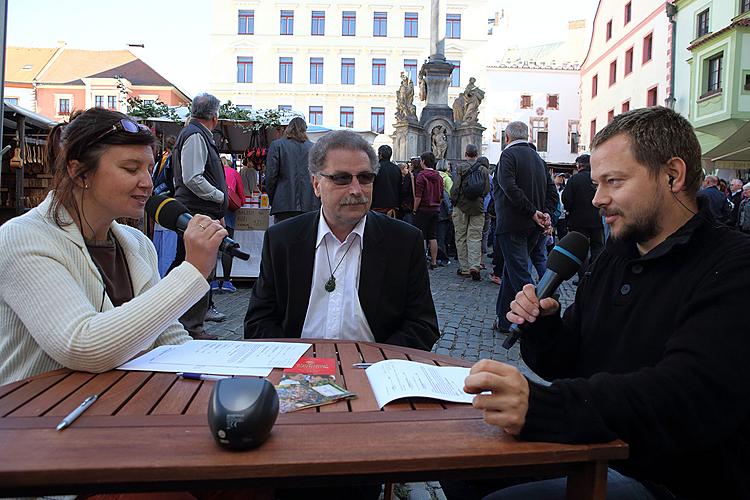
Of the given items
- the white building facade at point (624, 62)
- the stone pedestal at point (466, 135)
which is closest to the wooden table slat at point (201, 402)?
the stone pedestal at point (466, 135)

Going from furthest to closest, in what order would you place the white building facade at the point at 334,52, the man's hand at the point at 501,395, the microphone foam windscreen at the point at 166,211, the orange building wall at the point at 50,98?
the orange building wall at the point at 50,98
the white building facade at the point at 334,52
the microphone foam windscreen at the point at 166,211
the man's hand at the point at 501,395

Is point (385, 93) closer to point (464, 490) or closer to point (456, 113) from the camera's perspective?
point (456, 113)

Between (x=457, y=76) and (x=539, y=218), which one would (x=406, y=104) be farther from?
(x=457, y=76)

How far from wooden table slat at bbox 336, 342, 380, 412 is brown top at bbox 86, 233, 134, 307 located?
0.90 meters

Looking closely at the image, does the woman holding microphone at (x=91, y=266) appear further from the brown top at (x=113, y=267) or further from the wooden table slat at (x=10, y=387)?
the wooden table slat at (x=10, y=387)

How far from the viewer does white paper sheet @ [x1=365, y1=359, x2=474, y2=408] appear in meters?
1.66

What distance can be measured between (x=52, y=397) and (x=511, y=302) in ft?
4.87

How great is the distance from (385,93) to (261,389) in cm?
5097

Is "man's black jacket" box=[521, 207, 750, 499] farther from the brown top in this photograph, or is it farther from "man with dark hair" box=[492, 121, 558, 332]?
"man with dark hair" box=[492, 121, 558, 332]

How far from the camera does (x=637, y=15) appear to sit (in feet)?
121

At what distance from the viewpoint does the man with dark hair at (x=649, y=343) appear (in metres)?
1.45

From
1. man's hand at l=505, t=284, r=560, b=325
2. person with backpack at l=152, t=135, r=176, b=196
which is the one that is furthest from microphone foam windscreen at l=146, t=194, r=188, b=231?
person with backpack at l=152, t=135, r=176, b=196

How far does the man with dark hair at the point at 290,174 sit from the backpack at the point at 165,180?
4.41 ft

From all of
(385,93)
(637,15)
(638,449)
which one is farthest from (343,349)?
(385,93)
